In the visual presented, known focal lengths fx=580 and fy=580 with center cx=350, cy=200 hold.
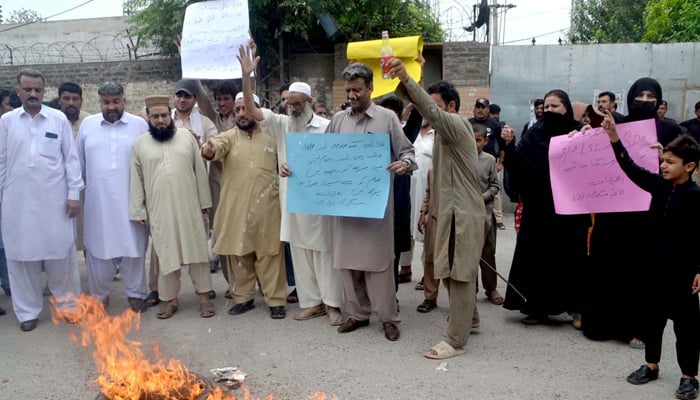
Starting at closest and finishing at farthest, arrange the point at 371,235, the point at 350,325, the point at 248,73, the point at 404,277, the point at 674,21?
the point at 371,235 → the point at 248,73 → the point at 350,325 → the point at 404,277 → the point at 674,21

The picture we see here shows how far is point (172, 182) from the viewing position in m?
5.02

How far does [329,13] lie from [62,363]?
10.1 m

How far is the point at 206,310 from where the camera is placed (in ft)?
16.9

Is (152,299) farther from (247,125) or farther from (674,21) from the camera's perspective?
(674,21)

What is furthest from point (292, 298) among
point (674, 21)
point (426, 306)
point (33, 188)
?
point (674, 21)

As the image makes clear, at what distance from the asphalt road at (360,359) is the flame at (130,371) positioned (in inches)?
5.2

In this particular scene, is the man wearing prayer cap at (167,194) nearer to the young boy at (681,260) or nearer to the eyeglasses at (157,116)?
the eyeglasses at (157,116)

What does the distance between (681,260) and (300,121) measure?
118 inches

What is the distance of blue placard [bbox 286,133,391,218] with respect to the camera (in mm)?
4344

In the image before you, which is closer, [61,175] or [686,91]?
[61,175]

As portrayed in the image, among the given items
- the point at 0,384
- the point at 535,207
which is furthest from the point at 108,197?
the point at 535,207

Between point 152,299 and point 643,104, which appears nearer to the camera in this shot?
point 643,104

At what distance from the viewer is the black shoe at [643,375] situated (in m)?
3.65

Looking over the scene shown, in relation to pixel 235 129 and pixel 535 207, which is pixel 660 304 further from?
pixel 235 129
